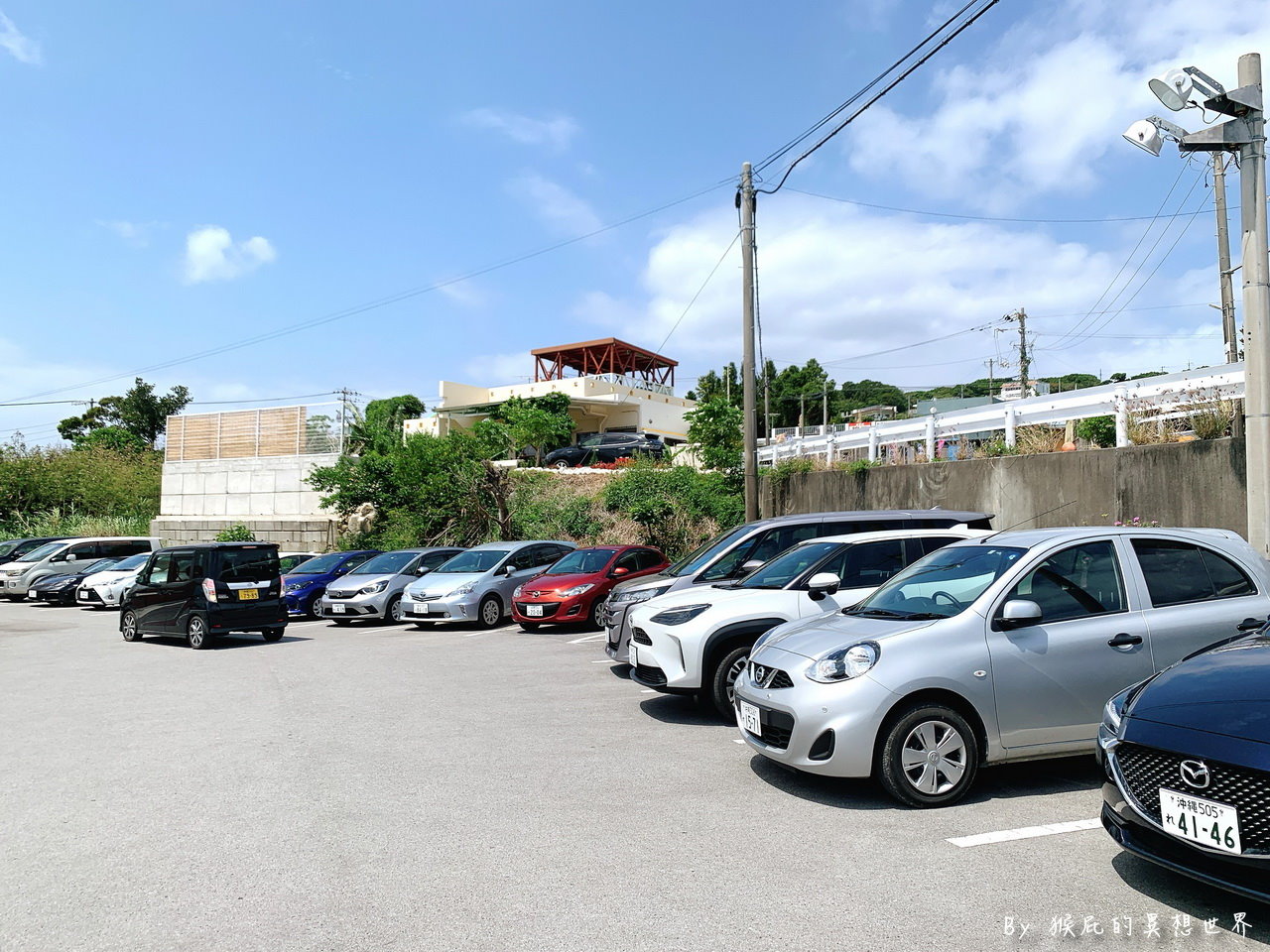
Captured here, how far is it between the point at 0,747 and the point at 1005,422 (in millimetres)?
14697

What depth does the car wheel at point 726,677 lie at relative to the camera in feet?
26.3

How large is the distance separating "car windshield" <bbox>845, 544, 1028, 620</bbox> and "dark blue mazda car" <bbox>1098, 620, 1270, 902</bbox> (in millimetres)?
1576

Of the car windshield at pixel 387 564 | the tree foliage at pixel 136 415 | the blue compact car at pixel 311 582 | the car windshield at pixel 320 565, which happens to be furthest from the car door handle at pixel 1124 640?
the tree foliage at pixel 136 415

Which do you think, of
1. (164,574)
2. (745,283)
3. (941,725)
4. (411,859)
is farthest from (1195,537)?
(164,574)

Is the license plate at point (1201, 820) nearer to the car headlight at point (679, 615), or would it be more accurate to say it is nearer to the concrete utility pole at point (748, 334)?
the car headlight at point (679, 615)

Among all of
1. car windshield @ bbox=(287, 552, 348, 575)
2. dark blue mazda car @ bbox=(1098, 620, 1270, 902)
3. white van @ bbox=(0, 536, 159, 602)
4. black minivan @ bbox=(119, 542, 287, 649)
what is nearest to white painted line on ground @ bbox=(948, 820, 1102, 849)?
dark blue mazda car @ bbox=(1098, 620, 1270, 902)

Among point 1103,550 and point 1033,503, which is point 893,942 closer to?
point 1103,550

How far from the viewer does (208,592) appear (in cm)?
1491

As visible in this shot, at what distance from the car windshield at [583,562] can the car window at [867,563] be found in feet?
26.2

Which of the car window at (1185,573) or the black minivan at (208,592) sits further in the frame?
the black minivan at (208,592)

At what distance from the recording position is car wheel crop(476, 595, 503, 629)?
16844 millimetres

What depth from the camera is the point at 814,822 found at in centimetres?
535

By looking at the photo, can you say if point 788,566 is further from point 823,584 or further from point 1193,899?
point 1193,899

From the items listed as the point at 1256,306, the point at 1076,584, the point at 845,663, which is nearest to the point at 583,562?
the point at 1256,306
